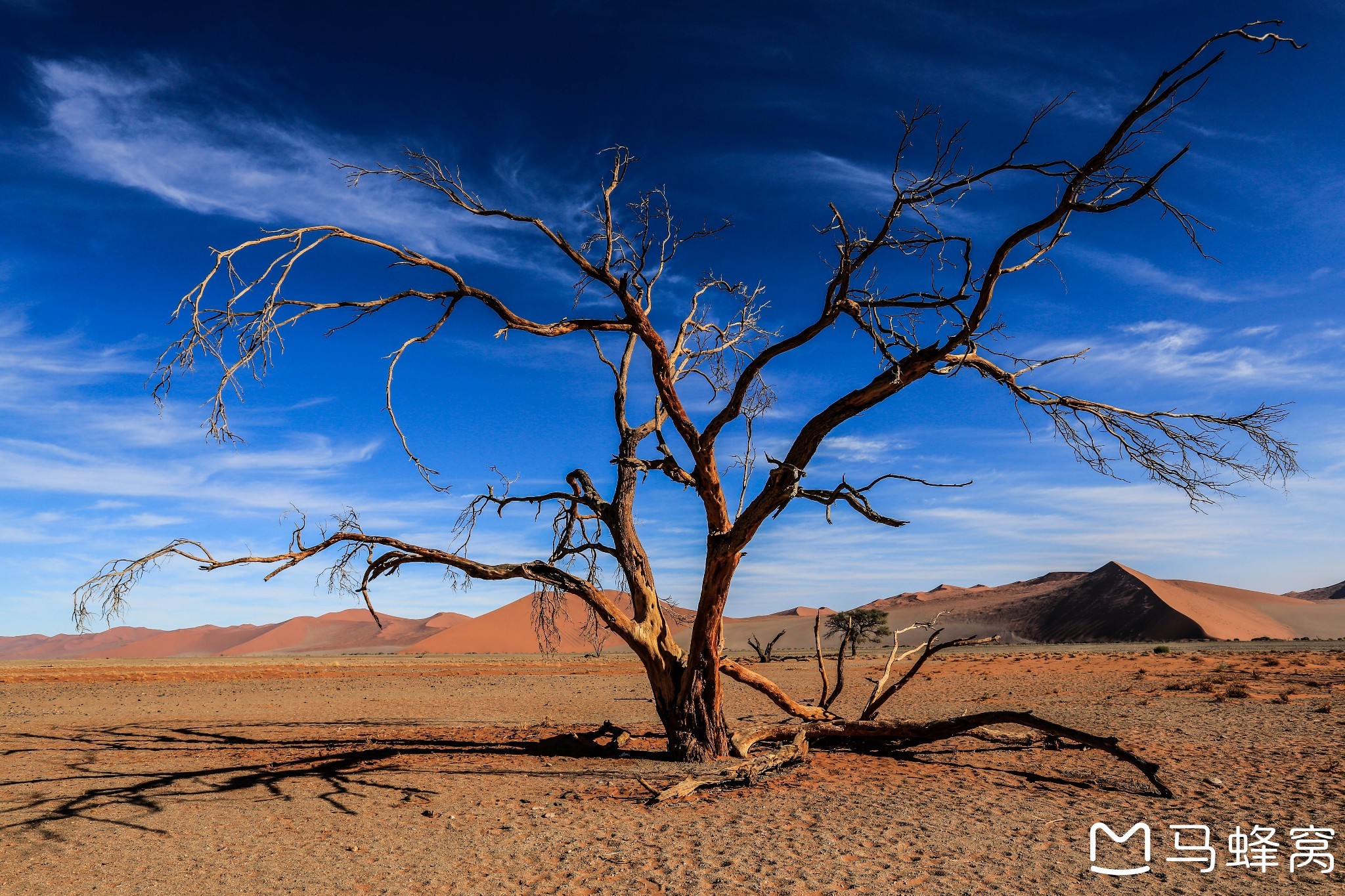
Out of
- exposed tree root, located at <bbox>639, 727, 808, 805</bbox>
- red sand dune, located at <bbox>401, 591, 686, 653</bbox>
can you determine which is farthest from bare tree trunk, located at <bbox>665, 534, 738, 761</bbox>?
red sand dune, located at <bbox>401, 591, 686, 653</bbox>

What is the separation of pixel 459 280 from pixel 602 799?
5.20 m

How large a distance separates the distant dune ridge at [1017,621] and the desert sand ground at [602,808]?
30.1 m

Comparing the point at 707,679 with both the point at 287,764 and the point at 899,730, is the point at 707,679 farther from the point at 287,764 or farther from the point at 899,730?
the point at 287,764

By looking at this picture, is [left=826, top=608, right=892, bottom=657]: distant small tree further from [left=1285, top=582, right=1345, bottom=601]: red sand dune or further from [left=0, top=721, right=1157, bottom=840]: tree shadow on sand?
[left=1285, top=582, right=1345, bottom=601]: red sand dune

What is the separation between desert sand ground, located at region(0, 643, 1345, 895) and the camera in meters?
5.05

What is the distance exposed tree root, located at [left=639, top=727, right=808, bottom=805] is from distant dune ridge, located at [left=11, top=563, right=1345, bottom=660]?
31.7 meters

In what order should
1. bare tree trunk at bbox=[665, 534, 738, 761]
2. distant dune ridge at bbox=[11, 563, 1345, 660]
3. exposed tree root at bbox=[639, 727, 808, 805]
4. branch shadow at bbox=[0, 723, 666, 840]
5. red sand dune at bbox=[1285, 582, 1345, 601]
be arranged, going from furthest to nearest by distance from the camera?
red sand dune at bbox=[1285, 582, 1345, 601]
distant dune ridge at bbox=[11, 563, 1345, 660]
bare tree trunk at bbox=[665, 534, 738, 761]
branch shadow at bbox=[0, 723, 666, 840]
exposed tree root at bbox=[639, 727, 808, 805]

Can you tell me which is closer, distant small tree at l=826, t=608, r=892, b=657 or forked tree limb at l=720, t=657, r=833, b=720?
forked tree limb at l=720, t=657, r=833, b=720

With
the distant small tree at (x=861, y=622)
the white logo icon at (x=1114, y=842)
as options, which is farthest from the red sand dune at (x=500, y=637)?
the white logo icon at (x=1114, y=842)

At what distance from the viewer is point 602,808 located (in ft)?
22.6

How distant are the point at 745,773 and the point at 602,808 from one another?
1.44m

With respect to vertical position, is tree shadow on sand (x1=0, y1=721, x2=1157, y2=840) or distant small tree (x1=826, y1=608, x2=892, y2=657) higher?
tree shadow on sand (x1=0, y1=721, x2=1157, y2=840)

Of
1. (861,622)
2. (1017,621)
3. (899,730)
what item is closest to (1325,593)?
(1017,621)

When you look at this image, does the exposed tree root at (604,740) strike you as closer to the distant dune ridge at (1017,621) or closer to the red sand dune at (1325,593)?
the distant dune ridge at (1017,621)
